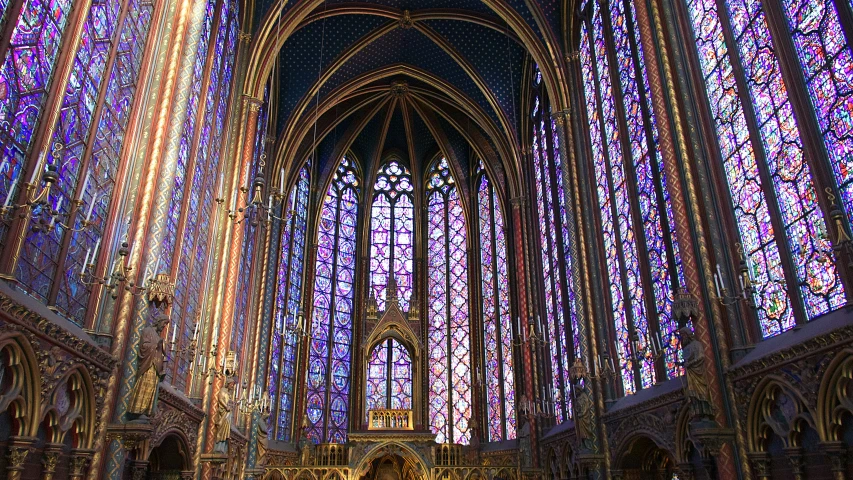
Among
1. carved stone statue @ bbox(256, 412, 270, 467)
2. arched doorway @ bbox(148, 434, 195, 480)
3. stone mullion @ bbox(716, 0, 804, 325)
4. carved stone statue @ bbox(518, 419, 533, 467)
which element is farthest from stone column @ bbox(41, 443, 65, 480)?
carved stone statue @ bbox(518, 419, 533, 467)

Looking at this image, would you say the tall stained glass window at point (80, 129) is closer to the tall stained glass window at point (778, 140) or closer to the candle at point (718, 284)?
the candle at point (718, 284)

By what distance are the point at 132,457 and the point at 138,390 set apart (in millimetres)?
2234

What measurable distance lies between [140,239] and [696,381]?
9154mm

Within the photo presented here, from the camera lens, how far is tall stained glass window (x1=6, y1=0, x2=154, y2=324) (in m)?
7.79

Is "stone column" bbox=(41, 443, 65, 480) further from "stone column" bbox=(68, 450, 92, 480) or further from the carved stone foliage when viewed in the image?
"stone column" bbox=(68, 450, 92, 480)

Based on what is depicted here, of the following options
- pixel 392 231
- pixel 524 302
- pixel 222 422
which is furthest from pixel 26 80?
pixel 392 231

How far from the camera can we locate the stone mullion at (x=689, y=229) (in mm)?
10297

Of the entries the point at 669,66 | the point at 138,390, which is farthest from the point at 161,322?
the point at 669,66

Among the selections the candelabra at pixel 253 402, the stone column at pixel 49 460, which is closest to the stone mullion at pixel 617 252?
the candelabra at pixel 253 402

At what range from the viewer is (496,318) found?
85.9 feet

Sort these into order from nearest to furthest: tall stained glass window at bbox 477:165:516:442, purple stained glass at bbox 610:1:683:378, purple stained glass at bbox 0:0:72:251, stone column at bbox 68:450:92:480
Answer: purple stained glass at bbox 0:0:72:251 < stone column at bbox 68:450:92:480 < purple stained glass at bbox 610:1:683:378 < tall stained glass window at bbox 477:165:516:442

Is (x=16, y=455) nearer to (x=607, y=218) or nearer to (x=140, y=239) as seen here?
(x=140, y=239)

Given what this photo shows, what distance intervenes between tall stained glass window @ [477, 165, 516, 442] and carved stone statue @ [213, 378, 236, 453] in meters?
11.6

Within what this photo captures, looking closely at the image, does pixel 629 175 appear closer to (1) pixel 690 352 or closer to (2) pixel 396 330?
(1) pixel 690 352
